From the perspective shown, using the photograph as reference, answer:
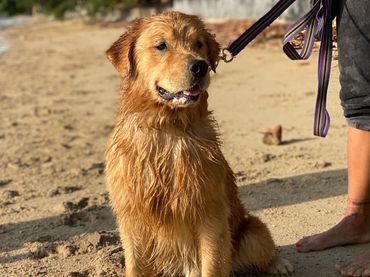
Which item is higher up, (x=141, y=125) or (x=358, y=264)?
(x=141, y=125)

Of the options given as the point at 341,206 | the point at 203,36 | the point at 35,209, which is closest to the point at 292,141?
the point at 341,206

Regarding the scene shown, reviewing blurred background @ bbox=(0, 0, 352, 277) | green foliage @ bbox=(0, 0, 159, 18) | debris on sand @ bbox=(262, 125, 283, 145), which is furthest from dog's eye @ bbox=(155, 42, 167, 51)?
green foliage @ bbox=(0, 0, 159, 18)

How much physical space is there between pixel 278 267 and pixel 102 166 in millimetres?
3276

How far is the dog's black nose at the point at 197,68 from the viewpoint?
11.4ft

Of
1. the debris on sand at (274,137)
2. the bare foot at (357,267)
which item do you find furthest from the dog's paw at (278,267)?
the debris on sand at (274,137)

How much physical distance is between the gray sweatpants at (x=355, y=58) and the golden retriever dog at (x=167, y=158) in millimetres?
943

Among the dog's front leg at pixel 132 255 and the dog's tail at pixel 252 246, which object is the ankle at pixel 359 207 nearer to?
the dog's tail at pixel 252 246

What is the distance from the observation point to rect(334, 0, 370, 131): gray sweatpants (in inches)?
151

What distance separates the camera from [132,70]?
3.79 metres

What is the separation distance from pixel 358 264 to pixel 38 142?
526 centimetres

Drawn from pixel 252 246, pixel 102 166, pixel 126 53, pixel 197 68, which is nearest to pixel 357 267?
pixel 252 246

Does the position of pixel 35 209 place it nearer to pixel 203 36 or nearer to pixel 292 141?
pixel 203 36

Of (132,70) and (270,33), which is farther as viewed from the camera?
(270,33)

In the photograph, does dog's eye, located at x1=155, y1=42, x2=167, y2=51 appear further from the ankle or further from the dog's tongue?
the ankle
